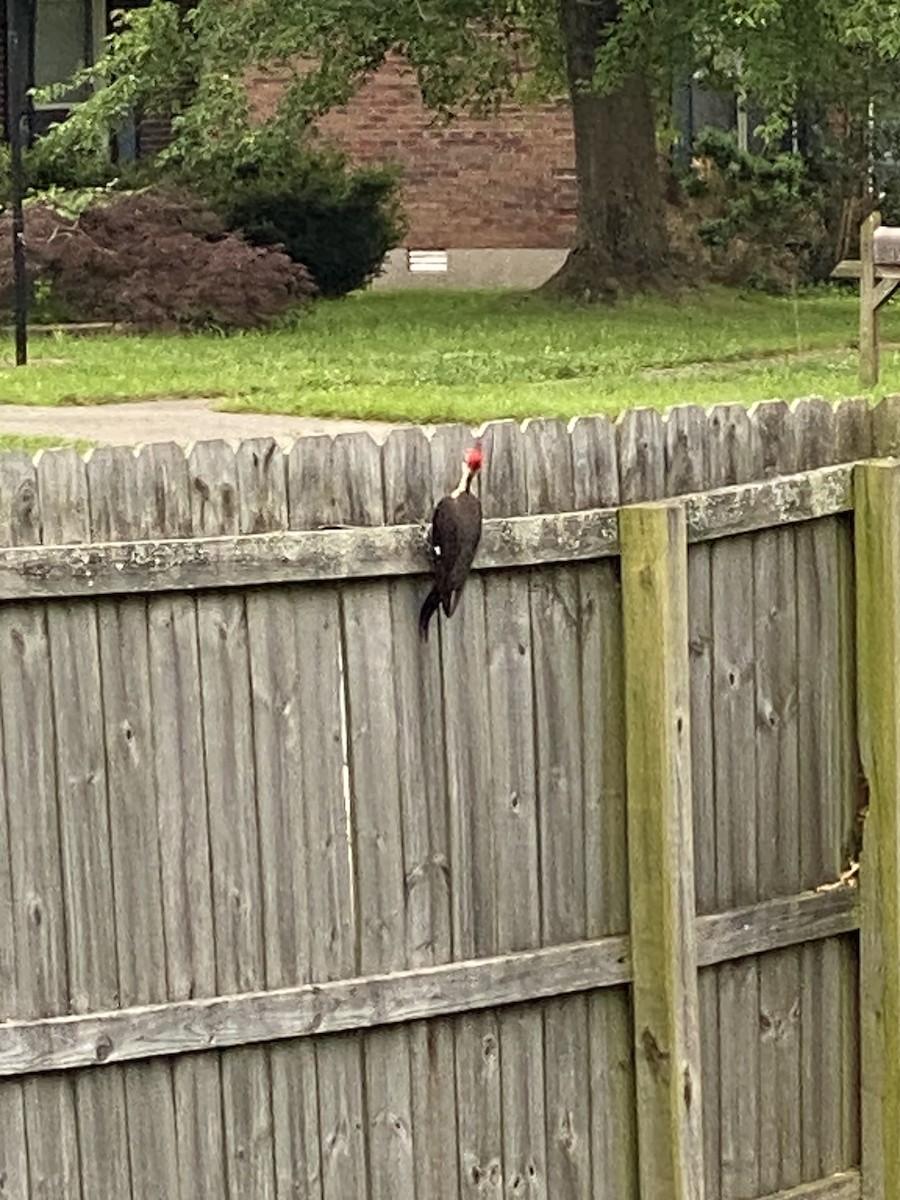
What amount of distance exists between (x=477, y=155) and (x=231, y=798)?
944 inches

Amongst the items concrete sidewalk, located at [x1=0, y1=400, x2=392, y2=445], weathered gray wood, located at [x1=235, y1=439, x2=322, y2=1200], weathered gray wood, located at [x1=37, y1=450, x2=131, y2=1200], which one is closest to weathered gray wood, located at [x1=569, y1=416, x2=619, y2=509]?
weathered gray wood, located at [x1=235, y1=439, x2=322, y2=1200]

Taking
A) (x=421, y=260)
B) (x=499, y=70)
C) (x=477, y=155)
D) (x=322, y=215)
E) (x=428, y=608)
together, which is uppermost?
(x=499, y=70)

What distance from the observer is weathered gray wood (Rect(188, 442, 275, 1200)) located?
17.1 ft

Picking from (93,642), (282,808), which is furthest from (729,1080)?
(93,642)

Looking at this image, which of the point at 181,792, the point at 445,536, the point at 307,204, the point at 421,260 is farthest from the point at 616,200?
the point at 181,792

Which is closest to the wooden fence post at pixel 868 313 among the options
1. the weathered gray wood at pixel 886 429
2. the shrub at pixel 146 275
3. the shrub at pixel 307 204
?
the shrub at pixel 146 275

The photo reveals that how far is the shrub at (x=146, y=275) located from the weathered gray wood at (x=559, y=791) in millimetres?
14402

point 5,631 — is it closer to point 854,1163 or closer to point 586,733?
point 586,733

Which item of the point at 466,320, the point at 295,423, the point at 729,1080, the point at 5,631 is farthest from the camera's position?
the point at 466,320

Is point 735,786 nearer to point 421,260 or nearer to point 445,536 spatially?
point 445,536

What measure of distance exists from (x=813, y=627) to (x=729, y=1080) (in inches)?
40.8

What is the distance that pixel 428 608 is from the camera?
537cm

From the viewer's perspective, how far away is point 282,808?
210 inches

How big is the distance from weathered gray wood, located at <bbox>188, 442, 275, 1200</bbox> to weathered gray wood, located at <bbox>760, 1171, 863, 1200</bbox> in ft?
4.61
